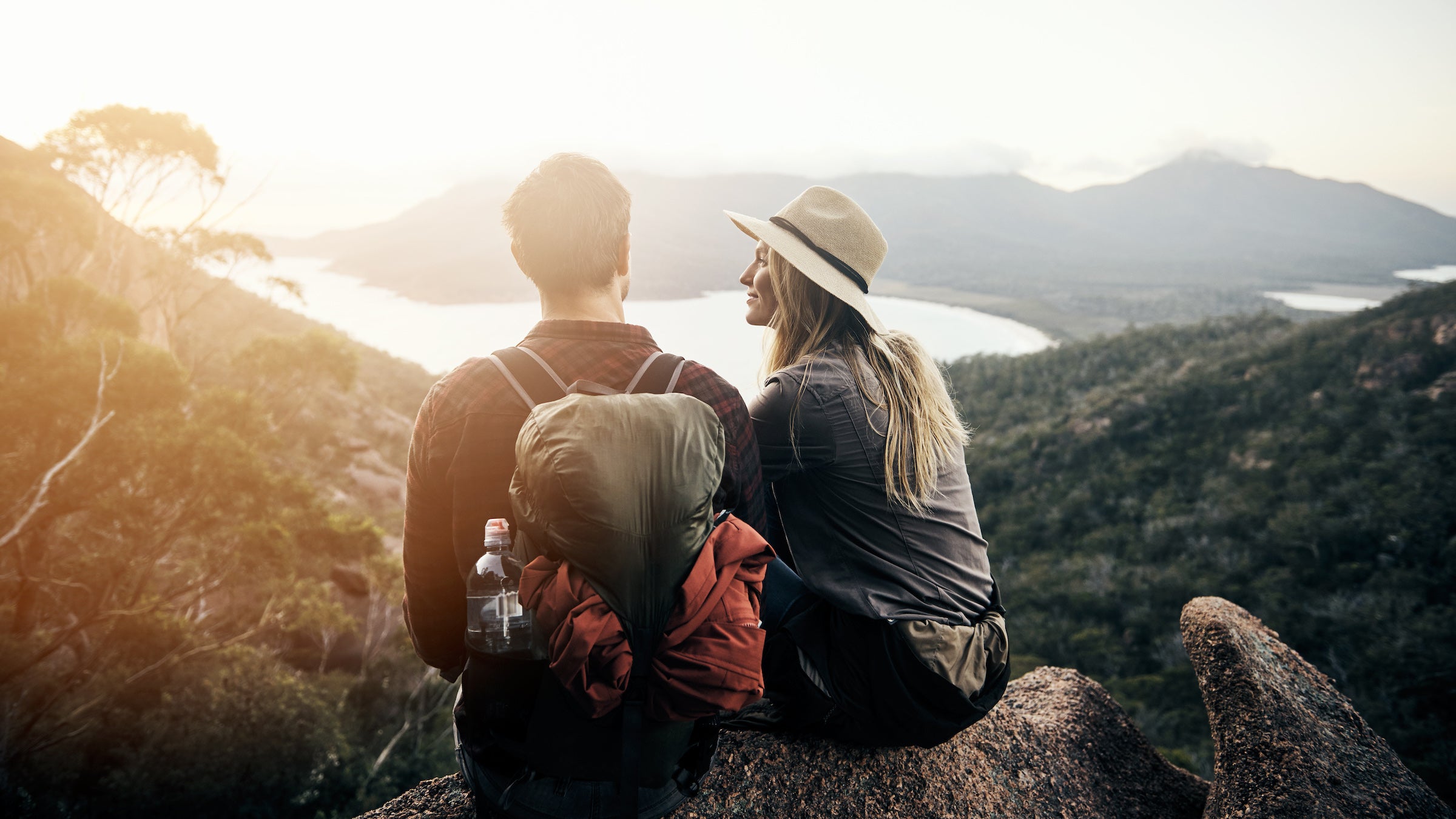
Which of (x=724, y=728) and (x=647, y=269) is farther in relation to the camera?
(x=647, y=269)

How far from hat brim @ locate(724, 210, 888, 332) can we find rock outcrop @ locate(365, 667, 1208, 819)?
1.46 m

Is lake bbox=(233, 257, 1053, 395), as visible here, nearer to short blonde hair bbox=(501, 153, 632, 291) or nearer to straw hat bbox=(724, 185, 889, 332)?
straw hat bbox=(724, 185, 889, 332)

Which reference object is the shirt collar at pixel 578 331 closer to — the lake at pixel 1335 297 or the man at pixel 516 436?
the man at pixel 516 436

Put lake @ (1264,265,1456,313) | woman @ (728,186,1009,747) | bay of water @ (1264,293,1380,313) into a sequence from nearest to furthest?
woman @ (728,186,1009,747) < bay of water @ (1264,293,1380,313) < lake @ (1264,265,1456,313)

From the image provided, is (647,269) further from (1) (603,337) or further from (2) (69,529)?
(1) (603,337)

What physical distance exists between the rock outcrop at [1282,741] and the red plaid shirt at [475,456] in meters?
2.24

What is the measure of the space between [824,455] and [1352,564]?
38.1 ft

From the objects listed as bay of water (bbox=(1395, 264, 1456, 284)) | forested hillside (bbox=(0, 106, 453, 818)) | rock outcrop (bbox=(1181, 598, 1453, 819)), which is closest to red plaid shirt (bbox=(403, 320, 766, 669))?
rock outcrop (bbox=(1181, 598, 1453, 819))

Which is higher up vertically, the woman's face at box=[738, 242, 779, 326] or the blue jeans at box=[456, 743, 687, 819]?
the woman's face at box=[738, 242, 779, 326]

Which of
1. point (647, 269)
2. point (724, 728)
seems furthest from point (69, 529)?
point (647, 269)

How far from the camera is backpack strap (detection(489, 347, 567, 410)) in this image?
162cm

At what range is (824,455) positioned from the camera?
6.76 ft

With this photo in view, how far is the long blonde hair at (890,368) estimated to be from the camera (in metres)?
2.06

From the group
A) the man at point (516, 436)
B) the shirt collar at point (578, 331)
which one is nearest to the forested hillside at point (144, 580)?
the man at point (516, 436)
